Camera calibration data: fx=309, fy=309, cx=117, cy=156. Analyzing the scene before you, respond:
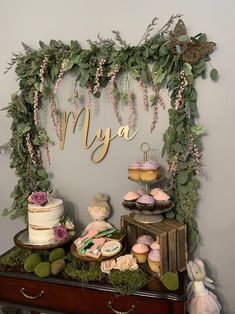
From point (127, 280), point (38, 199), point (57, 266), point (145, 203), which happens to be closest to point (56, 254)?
point (57, 266)

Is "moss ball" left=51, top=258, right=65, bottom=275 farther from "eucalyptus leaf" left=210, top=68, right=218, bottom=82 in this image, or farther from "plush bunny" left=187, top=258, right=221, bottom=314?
"eucalyptus leaf" left=210, top=68, right=218, bottom=82

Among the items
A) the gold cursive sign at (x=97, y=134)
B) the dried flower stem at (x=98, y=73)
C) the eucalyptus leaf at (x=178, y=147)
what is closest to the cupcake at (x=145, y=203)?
the eucalyptus leaf at (x=178, y=147)

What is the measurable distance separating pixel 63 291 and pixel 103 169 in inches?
25.0

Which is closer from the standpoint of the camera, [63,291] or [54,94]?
[63,291]

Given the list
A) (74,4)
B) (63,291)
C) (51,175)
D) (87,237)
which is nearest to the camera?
(63,291)

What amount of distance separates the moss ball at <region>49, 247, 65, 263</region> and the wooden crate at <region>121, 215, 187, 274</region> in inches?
13.7

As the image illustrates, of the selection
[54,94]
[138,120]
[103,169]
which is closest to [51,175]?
[103,169]

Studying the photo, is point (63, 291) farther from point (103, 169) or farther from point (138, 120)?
point (138, 120)

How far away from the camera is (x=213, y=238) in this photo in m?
1.52

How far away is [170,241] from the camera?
136cm

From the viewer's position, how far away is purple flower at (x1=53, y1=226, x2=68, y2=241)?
1.52 m

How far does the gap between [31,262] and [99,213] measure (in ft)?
1.31

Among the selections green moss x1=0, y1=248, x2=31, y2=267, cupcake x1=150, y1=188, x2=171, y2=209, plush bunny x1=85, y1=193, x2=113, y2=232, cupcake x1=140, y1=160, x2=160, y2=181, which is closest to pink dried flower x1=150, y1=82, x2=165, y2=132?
cupcake x1=140, y1=160, x2=160, y2=181

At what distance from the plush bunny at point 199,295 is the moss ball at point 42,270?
64cm
